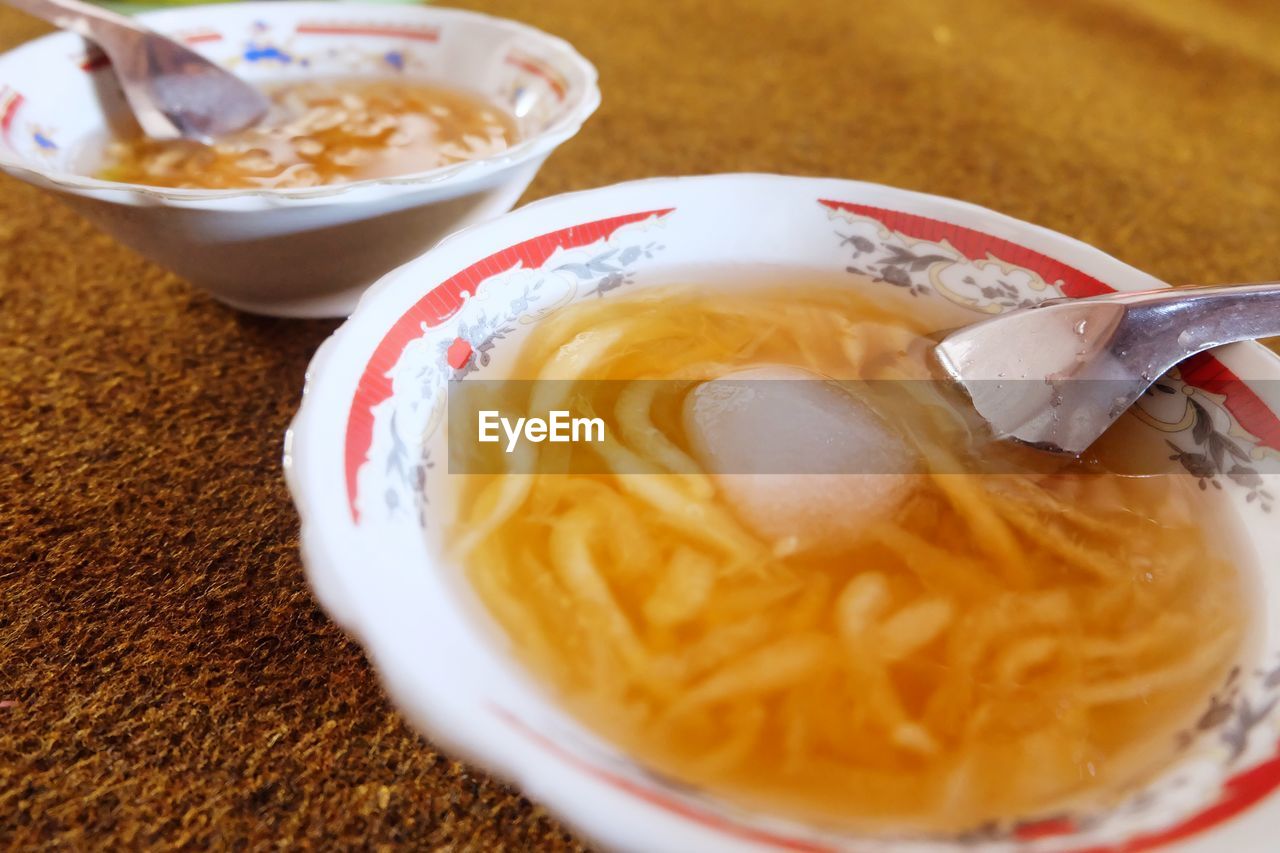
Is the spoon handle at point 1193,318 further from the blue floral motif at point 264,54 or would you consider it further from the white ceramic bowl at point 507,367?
the blue floral motif at point 264,54

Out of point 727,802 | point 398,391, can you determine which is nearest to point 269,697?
point 398,391

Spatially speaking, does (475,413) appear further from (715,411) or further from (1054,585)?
(1054,585)

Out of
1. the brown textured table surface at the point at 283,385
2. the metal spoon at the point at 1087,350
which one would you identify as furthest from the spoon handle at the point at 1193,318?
the brown textured table surface at the point at 283,385

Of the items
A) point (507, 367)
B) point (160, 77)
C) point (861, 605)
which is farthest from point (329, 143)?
point (861, 605)

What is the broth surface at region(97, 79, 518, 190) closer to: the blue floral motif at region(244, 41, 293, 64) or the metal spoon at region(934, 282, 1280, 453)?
the blue floral motif at region(244, 41, 293, 64)

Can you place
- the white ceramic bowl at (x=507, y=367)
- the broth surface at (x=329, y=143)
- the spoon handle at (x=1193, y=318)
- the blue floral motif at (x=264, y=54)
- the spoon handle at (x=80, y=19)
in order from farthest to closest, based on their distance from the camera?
the blue floral motif at (x=264, y=54), the spoon handle at (x=80, y=19), the broth surface at (x=329, y=143), the spoon handle at (x=1193, y=318), the white ceramic bowl at (x=507, y=367)

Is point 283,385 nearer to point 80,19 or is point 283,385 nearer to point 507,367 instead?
point 507,367

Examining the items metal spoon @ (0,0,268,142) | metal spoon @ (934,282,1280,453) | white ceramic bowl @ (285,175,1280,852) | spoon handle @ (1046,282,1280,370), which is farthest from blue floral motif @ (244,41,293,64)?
spoon handle @ (1046,282,1280,370)
